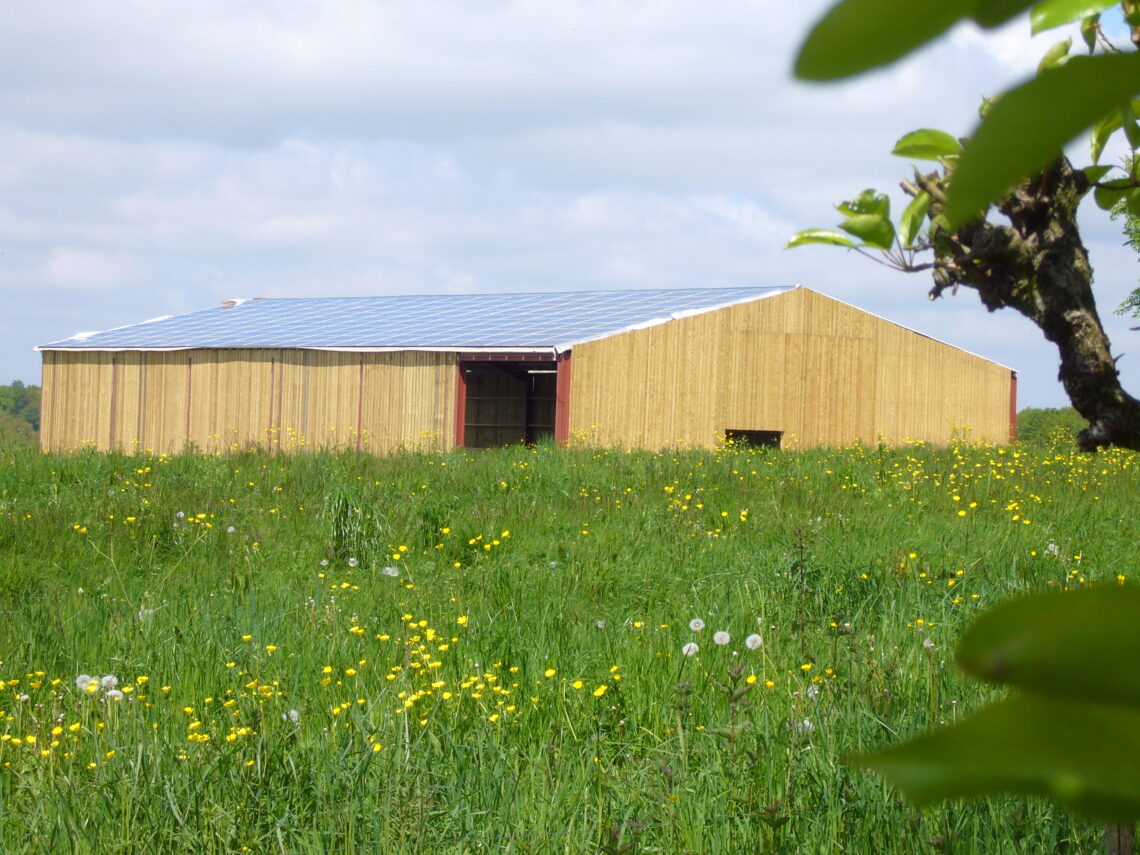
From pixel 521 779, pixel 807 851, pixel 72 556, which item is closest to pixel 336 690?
pixel 521 779

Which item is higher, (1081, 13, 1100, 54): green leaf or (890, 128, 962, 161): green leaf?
(1081, 13, 1100, 54): green leaf

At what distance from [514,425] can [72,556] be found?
792 inches

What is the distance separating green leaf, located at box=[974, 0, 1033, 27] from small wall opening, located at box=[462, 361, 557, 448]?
25.9 metres

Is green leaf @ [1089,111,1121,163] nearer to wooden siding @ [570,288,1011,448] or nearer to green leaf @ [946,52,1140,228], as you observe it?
green leaf @ [946,52,1140,228]

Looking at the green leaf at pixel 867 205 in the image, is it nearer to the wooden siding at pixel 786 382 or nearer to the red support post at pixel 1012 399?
the wooden siding at pixel 786 382

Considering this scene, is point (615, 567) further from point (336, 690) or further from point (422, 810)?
→ point (422, 810)

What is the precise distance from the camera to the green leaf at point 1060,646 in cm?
33

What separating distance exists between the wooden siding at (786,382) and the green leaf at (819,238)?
1804 cm

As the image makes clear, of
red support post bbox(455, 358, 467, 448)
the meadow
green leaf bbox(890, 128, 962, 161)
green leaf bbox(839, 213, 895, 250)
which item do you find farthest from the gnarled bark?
red support post bbox(455, 358, 467, 448)

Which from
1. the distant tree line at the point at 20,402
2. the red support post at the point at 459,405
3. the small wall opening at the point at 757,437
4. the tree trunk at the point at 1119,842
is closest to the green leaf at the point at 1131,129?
the tree trunk at the point at 1119,842

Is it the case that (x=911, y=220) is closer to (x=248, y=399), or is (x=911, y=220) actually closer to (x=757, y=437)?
(x=757, y=437)

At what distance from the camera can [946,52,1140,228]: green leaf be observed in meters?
0.36

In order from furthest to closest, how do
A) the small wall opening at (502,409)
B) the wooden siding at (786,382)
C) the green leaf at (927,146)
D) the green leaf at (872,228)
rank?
the small wall opening at (502,409) → the wooden siding at (786,382) → the green leaf at (872,228) → the green leaf at (927,146)

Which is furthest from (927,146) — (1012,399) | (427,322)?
(1012,399)
